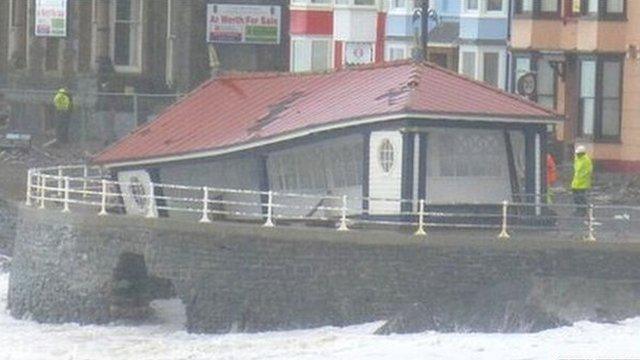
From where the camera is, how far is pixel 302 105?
4494 centimetres

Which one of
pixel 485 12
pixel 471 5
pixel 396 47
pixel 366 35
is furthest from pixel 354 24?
pixel 396 47

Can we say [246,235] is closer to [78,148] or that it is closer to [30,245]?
[30,245]

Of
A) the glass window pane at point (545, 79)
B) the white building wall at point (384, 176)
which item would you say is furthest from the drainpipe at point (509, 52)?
the white building wall at point (384, 176)

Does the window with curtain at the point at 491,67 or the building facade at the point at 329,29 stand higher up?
the building facade at the point at 329,29

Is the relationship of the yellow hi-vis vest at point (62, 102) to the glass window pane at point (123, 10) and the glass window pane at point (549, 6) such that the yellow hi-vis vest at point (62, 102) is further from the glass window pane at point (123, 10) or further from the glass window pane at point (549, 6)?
the glass window pane at point (549, 6)

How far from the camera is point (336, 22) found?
7275cm

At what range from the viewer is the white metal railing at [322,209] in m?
42.1

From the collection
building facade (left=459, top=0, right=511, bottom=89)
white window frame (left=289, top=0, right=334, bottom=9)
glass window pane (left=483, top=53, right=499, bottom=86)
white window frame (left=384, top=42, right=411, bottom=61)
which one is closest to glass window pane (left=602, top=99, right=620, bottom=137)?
building facade (left=459, top=0, right=511, bottom=89)

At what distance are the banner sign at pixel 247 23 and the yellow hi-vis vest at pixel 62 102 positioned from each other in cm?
601

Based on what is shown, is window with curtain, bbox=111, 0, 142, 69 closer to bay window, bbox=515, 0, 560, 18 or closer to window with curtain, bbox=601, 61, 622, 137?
bay window, bbox=515, 0, 560, 18

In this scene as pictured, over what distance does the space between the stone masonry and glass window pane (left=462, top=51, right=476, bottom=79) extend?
28984 millimetres

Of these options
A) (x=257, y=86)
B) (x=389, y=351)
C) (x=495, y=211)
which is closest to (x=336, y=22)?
(x=257, y=86)

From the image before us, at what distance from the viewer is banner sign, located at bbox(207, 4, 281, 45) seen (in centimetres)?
7412

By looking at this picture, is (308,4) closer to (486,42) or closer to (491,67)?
(486,42)
